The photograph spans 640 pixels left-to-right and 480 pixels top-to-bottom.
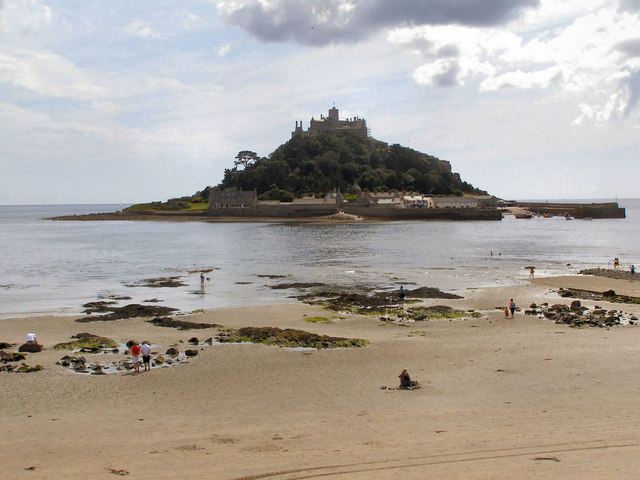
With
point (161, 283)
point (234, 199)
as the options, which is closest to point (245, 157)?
point (234, 199)

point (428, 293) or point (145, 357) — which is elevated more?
point (145, 357)

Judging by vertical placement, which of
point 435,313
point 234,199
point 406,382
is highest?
point 234,199

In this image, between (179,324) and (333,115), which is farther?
(333,115)

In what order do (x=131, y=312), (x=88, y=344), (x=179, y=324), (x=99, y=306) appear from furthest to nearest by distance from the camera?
(x=99, y=306)
(x=131, y=312)
(x=179, y=324)
(x=88, y=344)

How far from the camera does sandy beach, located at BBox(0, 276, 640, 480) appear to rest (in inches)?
307

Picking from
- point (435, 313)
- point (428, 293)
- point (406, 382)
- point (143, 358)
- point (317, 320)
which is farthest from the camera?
point (428, 293)

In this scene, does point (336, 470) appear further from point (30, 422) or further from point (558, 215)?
point (558, 215)

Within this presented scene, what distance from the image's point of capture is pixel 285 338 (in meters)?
16.8

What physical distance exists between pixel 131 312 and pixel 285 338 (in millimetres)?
8202

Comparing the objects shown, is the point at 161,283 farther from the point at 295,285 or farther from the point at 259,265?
the point at 259,265

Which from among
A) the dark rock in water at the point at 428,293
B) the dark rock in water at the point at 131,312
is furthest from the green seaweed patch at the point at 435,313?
the dark rock in water at the point at 131,312

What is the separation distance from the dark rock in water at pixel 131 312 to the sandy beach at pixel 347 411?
2.98m

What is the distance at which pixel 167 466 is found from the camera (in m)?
7.95

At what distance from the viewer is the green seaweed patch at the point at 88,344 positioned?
15883 mm
